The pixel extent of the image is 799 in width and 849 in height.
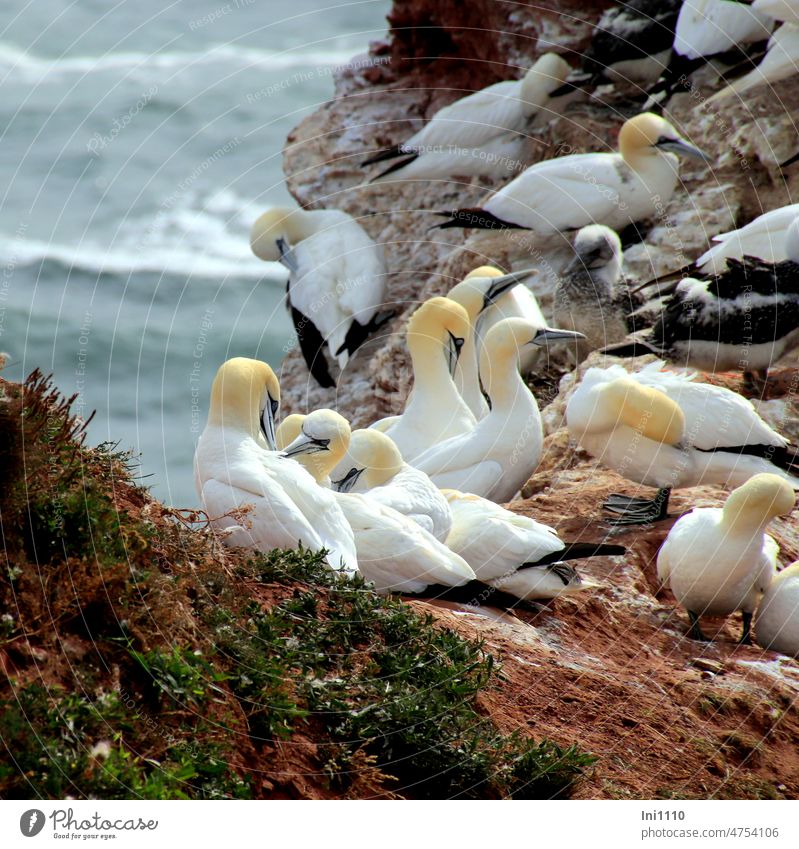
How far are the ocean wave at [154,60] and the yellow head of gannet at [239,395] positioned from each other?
15.2 metres

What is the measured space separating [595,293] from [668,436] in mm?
3517

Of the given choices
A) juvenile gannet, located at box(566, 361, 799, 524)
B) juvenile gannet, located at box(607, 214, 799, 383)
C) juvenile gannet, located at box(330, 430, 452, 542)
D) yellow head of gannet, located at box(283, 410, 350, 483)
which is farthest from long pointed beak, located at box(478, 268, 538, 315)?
yellow head of gannet, located at box(283, 410, 350, 483)

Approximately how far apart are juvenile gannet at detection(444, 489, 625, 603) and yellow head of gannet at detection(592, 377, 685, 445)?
56.1 inches

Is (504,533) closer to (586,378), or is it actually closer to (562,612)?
(562,612)

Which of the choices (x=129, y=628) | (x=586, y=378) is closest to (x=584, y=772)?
(x=129, y=628)

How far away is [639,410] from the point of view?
8.87m

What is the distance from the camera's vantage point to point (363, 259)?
44.6 ft

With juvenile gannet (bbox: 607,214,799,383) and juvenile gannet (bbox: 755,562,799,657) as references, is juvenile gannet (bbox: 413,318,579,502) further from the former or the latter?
juvenile gannet (bbox: 755,562,799,657)

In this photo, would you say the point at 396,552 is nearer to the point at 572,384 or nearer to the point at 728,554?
the point at 728,554

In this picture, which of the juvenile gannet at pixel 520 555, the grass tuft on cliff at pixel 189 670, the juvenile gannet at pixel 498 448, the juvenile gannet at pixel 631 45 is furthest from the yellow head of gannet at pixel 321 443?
the juvenile gannet at pixel 631 45

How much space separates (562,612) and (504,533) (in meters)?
0.57

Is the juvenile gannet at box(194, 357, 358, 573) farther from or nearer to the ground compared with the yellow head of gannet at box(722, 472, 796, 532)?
farther from the ground

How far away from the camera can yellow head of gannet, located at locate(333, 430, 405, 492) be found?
8.22 meters

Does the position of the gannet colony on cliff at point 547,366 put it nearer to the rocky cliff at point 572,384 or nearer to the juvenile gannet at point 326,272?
the juvenile gannet at point 326,272
